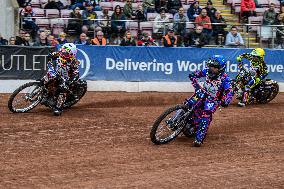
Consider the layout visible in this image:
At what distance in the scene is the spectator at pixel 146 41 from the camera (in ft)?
77.8

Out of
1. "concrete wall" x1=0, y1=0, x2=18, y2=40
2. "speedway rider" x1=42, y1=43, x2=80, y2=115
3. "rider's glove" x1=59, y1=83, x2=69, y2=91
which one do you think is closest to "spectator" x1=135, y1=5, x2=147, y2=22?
"concrete wall" x1=0, y1=0, x2=18, y2=40

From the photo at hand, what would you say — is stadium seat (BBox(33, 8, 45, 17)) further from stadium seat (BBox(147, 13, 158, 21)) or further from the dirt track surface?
the dirt track surface

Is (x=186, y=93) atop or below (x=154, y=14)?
below

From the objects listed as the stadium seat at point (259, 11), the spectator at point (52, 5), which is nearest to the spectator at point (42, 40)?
the spectator at point (52, 5)

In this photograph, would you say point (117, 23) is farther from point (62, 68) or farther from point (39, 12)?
point (62, 68)

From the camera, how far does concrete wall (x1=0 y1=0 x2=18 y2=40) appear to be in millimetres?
24766

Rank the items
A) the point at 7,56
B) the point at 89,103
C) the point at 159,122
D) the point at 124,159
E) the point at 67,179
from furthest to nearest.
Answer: the point at 7,56 < the point at 89,103 < the point at 159,122 < the point at 124,159 < the point at 67,179

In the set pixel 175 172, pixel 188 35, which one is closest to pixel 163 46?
pixel 188 35

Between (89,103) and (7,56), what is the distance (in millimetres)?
3447

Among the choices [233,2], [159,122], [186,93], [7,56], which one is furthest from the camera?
[233,2]

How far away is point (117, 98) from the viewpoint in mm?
21406

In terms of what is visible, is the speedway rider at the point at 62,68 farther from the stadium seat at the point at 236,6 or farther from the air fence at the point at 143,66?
the stadium seat at the point at 236,6

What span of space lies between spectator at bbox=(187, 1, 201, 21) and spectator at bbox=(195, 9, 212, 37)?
741 mm

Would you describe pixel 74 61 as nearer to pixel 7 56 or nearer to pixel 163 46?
pixel 7 56
